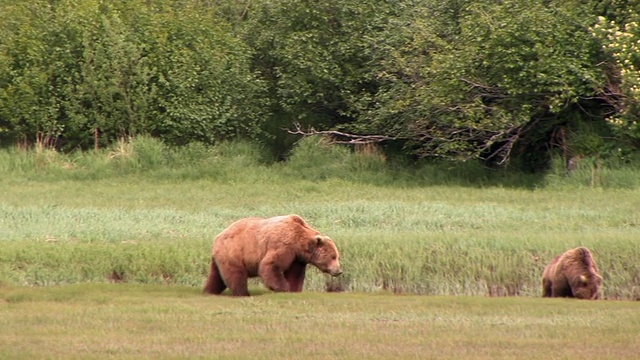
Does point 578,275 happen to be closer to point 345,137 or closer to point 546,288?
point 546,288

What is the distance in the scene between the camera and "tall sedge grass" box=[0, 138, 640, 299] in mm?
18078

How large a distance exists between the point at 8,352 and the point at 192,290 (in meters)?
5.20

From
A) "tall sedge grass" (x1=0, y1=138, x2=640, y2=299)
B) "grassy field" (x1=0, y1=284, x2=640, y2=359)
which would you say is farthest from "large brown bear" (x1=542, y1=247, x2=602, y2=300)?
"tall sedge grass" (x1=0, y1=138, x2=640, y2=299)

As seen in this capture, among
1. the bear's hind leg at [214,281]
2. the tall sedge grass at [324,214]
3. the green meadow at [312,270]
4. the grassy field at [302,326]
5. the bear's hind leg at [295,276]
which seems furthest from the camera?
the tall sedge grass at [324,214]

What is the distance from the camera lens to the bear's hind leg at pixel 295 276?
53.1 ft

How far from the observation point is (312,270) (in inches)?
729

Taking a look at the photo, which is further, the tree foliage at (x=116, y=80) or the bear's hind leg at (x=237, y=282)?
the tree foliage at (x=116, y=80)

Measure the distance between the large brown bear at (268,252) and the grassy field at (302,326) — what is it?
0.36m

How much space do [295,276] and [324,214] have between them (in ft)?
24.9

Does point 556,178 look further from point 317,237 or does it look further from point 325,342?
point 325,342

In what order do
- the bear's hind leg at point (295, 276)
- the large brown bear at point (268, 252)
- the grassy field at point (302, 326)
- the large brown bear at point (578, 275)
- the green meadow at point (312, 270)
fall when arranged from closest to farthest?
1. the grassy field at point (302, 326)
2. the green meadow at point (312, 270)
3. the large brown bear at point (268, 252)
4. the large brown bear at point (578, 275)
5. the bear's hind leg at point (295, 276)

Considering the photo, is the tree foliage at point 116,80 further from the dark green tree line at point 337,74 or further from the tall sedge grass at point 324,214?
the tall sedge grass at point 324,214

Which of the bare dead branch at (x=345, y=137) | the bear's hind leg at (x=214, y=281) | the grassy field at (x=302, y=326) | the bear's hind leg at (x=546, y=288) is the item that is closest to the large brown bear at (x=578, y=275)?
the bear's hind leg at (x=546, y=288)

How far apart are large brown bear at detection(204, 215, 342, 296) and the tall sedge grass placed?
225 centimetres
